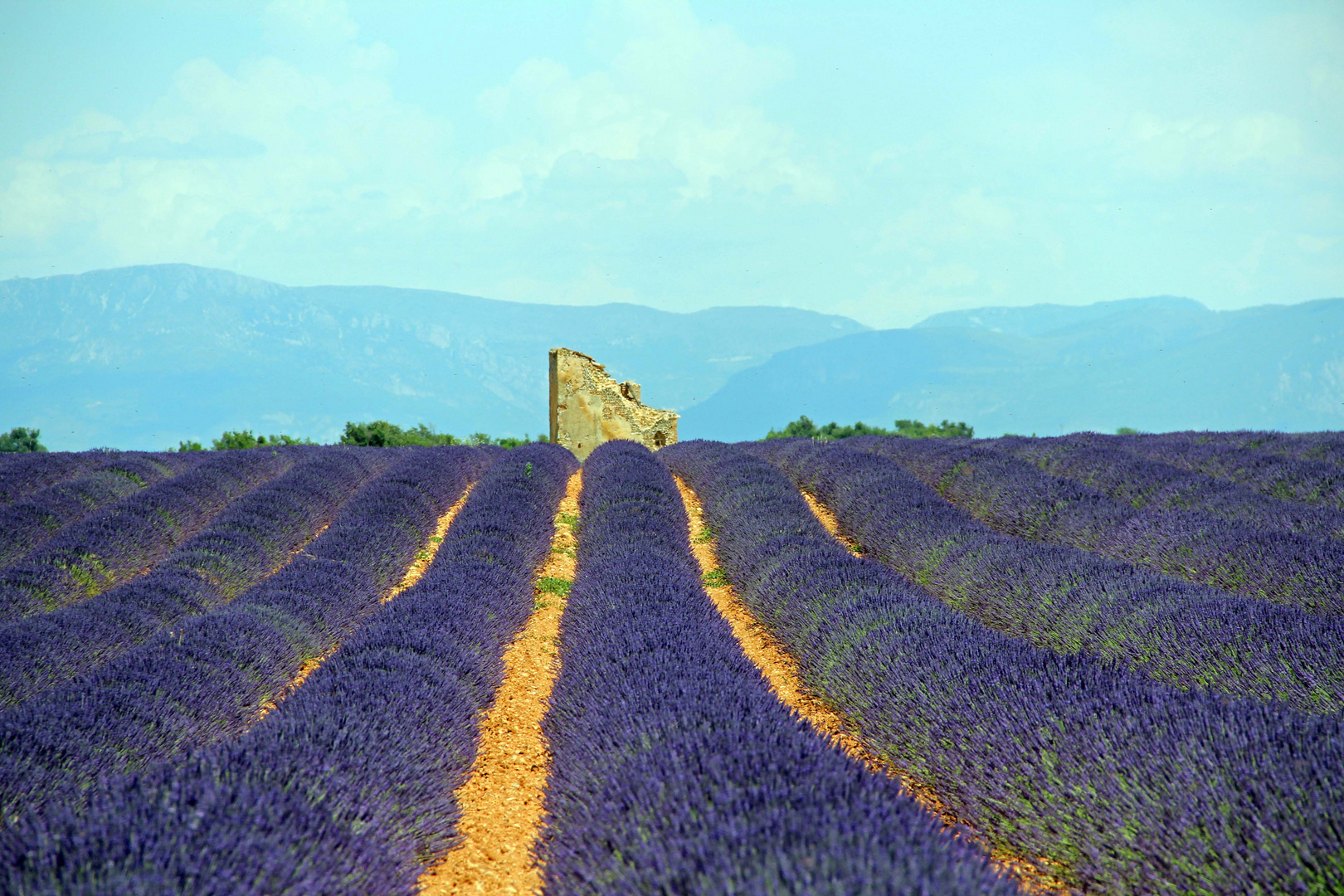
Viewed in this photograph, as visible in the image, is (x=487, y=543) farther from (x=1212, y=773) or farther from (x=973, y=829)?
(x=1212, y=773)

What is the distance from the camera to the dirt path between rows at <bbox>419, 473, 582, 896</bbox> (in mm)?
2717

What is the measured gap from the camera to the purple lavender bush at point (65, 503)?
24.2ft

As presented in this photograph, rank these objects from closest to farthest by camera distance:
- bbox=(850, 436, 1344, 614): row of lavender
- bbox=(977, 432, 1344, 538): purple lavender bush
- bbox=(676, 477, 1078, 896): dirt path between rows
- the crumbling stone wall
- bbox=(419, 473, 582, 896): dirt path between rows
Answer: bbox=(676, 477, 1078, 896): dirt path between rows < bbox=(419, 473, 582, 896): dirt path between rows < bbox=(850, 436, 1344, 614): row of lavender < bbox=(977, 432, 1344, 538): purple lavender bush < the crumbling stone wall

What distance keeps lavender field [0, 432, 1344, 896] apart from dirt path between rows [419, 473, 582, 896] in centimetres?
4

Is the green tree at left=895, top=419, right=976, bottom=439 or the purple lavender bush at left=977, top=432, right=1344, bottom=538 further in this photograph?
the green tree at left=895, top=419, right=976, bottom=439

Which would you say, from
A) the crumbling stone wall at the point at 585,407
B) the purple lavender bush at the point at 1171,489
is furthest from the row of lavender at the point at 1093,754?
the crumbling stone wall at the point at 585,407

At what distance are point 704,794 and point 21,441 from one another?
24.3 metres

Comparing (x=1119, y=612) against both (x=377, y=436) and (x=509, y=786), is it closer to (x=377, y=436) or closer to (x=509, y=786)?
(x=509, y=786)

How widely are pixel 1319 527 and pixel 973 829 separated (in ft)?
15.2

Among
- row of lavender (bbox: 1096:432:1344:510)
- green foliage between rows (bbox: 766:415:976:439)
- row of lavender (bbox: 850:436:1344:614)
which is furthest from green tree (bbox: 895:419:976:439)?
row of lavender (bbox: 850:436:1344:614)

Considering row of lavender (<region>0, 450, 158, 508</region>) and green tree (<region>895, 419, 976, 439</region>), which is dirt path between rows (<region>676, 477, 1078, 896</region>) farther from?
green tree (<region>895, 419, 976, 439</region>)

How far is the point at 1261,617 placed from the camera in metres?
3.68

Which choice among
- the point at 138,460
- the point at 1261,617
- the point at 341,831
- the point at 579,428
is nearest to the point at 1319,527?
the point at 1261,617

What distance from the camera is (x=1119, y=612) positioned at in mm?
4129
